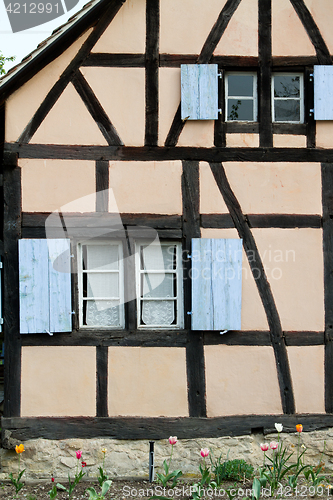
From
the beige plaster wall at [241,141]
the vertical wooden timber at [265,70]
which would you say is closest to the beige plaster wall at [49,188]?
the beige plaster wall at [241,141]

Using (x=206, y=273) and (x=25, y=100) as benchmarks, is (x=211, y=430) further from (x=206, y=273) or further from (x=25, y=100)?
(x=25, y=100)

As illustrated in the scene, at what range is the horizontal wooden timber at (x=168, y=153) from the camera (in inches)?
196

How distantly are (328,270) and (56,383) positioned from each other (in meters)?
3.20

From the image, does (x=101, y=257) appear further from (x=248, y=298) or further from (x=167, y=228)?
(x=248, y=298)

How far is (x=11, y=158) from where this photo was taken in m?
4.93

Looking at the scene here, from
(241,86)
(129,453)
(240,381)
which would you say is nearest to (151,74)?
(241,86)

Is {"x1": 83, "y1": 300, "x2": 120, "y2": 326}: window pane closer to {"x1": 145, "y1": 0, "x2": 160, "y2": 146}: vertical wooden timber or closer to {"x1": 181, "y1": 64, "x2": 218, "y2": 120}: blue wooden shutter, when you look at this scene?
{"x1": 145, "y1": 0, "x2": 160, "y2": 146}: vertical wooden timber

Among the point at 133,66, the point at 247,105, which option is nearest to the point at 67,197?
the point at 133,66

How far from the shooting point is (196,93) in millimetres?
4992

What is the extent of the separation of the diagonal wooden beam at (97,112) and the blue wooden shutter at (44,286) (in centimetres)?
124

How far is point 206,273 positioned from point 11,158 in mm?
2427

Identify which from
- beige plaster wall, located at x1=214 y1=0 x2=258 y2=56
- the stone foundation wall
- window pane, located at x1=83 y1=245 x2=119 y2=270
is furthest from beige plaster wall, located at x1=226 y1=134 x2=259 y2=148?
the stone foundation wall

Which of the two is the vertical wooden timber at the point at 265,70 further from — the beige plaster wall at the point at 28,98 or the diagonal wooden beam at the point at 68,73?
the beige plaster wall at the point at 28,98

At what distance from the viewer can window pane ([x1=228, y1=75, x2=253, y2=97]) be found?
17.2 ft
